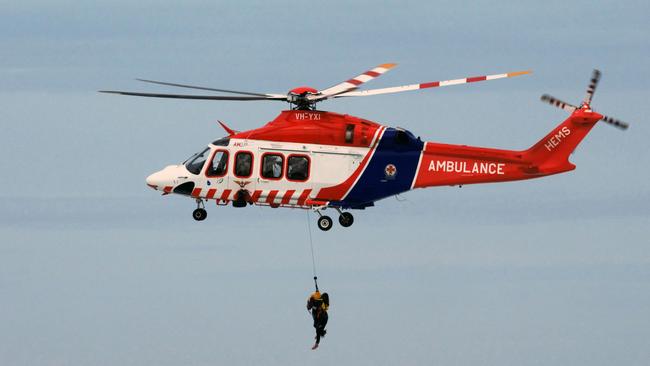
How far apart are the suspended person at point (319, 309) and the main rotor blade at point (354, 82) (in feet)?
22.5

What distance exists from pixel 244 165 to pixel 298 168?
195cm

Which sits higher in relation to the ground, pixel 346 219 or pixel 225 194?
pixel 225 194

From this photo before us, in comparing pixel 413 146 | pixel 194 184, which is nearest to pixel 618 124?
pixel 413 146

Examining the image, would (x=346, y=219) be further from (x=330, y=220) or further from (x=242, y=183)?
(x=242, y=183)

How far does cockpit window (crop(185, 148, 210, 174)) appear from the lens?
55.3 meters

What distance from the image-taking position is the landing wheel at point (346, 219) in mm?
54656

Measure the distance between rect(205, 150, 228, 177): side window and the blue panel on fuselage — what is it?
4618mm

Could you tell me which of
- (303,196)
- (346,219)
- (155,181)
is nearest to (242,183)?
(303,196)

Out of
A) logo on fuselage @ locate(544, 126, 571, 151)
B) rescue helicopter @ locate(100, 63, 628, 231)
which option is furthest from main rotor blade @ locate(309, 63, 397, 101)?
logo on fuselage @ locate(544, 126, 571, 151)

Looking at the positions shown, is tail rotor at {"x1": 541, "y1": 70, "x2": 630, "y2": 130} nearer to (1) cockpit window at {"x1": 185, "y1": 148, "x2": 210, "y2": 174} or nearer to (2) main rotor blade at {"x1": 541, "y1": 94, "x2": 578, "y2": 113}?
(2) main rotor blade at {"x1": 541, "y1": 94, "x2": 578, "y2": 113}

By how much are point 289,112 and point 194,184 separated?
4.21 m

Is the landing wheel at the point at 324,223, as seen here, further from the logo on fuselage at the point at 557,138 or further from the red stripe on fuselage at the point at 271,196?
the logo on fuselage at the point at 557,138

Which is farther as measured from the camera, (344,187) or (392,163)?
(344,187)

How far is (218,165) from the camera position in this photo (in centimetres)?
5497
